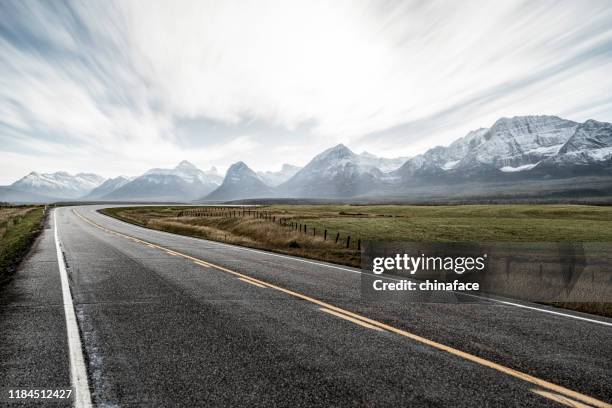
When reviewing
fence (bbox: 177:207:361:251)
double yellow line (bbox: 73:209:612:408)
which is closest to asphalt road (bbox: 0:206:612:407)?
double yellow line (bbox: 73:209:612:408)

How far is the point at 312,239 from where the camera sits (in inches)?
840

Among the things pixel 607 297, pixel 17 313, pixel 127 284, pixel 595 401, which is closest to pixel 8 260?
pixel 127 284

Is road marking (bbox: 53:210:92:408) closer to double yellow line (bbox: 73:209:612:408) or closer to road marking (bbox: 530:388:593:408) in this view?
double yellow line (bbox: 73:209:612:408)

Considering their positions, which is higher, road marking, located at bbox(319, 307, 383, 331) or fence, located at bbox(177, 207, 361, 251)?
road marking, located at bbox(319, 307, 383, 331)

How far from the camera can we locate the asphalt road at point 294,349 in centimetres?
384

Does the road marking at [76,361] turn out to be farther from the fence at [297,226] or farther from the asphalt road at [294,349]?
the fence at [297,226]

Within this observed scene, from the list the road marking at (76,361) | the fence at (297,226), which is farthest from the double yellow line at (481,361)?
the fence at (297,226)

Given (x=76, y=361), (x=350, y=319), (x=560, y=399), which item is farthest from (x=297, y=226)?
(x=560, y=399)

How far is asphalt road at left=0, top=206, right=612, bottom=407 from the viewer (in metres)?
3.84

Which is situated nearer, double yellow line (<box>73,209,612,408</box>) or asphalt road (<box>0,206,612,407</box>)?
double yellow line (<box>73,209,612,408</box>)

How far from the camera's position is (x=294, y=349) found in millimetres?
4965

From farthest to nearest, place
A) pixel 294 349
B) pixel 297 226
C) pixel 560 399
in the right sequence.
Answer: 1. pixel 297 226
2. pixel 294 349
3. pixel 560 399

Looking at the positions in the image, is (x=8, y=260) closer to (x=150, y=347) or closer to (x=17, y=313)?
(x=17, y=313)

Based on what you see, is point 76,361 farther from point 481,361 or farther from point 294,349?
point 481,361
